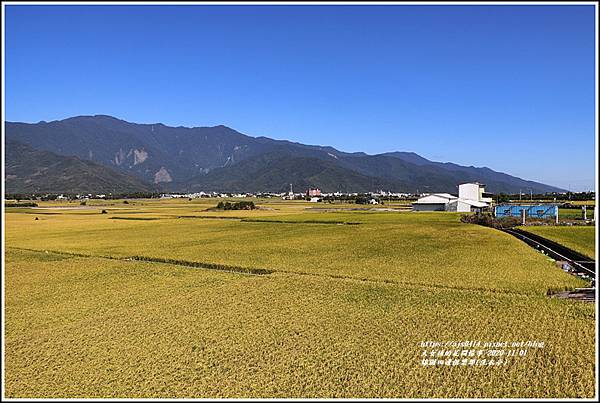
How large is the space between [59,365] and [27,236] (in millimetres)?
27139

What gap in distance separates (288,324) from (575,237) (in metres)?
21.7

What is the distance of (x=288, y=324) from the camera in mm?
10523

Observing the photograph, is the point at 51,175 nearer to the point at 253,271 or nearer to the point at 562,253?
the point at 253,271

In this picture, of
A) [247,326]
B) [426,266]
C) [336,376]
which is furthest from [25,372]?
[426,266]

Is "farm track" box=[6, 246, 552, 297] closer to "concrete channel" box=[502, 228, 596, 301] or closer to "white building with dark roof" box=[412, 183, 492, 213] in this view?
"concrete channel" box=[502, 228, 596, 301]

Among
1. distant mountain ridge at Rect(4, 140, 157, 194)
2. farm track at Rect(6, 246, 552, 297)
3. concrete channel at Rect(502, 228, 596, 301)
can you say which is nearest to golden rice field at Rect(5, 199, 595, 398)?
farm track at Rect(6, 246, 552, 297)

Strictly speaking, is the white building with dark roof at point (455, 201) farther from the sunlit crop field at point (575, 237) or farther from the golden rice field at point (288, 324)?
the golden rice field at point (288, 324)

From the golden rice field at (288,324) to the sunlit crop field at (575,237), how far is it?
3001 mm

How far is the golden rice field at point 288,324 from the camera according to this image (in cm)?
743

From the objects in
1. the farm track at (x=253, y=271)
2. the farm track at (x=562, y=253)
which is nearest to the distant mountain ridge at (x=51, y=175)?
the farm track at (x=253, y=271)

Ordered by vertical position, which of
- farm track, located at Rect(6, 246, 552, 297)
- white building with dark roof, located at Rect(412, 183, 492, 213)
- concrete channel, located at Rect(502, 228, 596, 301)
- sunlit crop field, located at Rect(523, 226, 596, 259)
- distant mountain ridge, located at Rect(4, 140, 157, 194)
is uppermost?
distant mountain ridge, located at Rect(4, 140, 157, 194)

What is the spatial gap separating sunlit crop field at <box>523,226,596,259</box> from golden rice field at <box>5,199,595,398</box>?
3.00m

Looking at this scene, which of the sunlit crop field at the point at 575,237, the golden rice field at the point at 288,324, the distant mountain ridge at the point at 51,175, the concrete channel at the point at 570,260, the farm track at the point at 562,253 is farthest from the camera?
the distant mountain ridge at the point at 51,175

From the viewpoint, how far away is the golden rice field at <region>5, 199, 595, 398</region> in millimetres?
7434
